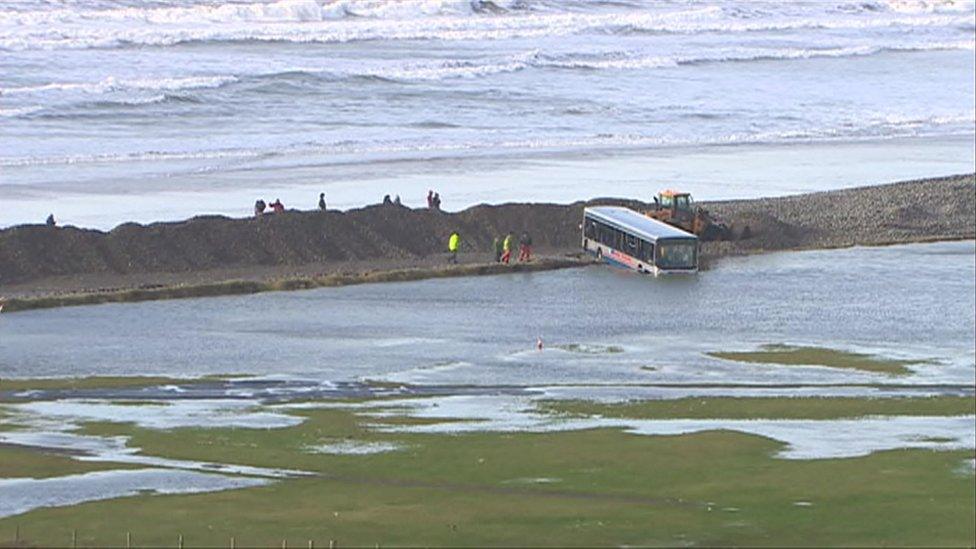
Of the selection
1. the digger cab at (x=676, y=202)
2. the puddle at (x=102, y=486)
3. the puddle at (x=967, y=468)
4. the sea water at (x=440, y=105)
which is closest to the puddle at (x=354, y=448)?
the puddle at (x=102, y=486)

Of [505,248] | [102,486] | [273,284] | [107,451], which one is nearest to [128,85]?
[505,248]

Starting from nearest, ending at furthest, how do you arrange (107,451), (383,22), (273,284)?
(107,451) < (273,284) < (383,22)

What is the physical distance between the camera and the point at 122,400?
49.4m

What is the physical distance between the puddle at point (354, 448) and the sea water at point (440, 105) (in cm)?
2493

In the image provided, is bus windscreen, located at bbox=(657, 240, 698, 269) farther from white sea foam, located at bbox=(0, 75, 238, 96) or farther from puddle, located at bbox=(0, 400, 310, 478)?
white sea foam, located at bbox=(0, 75, 238, 96)

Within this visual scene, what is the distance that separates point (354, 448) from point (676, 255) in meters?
29.2

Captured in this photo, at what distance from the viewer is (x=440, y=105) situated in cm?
12175

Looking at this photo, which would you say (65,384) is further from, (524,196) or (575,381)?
(524,196)

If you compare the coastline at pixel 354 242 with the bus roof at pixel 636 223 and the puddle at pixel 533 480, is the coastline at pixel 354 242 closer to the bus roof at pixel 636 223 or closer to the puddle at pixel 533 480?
the bus roof at pixel 636 223

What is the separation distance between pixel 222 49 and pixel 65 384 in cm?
8938

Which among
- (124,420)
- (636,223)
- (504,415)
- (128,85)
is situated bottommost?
(504,415)

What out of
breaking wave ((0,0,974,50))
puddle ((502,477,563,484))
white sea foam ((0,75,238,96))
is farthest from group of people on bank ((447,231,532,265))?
breaking wave ((0,0,974,50))

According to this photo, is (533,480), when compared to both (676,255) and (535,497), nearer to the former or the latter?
(535,497)

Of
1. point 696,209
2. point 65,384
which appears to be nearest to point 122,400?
point 65,384
